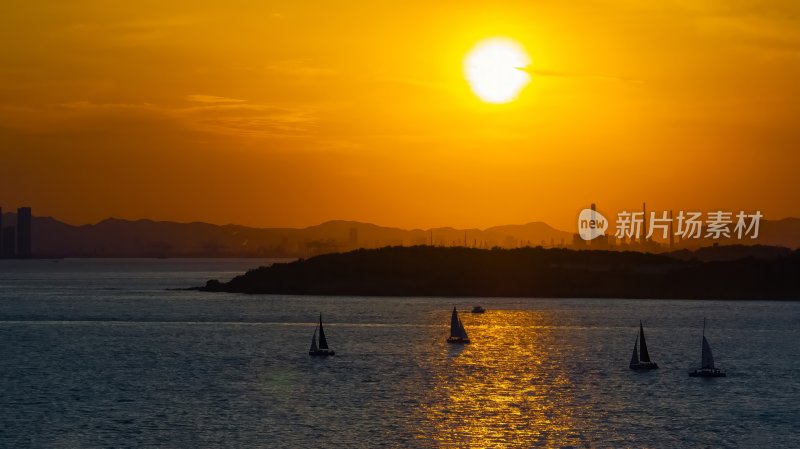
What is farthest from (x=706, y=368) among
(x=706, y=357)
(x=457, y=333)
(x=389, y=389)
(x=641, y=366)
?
(x=457, y=333)

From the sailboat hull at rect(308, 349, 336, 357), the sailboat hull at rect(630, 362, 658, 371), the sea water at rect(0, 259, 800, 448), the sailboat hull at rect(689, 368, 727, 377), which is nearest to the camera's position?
the sea water at rect(0, 259, 800, 448)

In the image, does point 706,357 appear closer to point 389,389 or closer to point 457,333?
point 389,389

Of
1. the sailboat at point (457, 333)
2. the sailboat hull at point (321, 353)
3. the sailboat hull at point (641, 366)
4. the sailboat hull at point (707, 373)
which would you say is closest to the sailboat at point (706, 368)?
the sailboat hull at point (707, 373)

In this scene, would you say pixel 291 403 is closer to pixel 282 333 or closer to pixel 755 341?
pixel 282 333

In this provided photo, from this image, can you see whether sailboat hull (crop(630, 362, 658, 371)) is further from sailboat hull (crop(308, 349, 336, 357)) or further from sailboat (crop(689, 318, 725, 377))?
sailboat hull (crop(308, 349, 336, 357))

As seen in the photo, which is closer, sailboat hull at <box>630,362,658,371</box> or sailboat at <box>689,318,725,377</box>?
sailboat at <box>689,318,725,377</box>

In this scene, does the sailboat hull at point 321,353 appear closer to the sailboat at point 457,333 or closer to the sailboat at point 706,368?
the sailboat at point 457,333

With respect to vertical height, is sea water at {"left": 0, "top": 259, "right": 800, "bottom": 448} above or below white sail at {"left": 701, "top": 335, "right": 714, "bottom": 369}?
below

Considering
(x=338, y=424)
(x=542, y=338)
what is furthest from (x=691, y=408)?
(x=542, y=338)

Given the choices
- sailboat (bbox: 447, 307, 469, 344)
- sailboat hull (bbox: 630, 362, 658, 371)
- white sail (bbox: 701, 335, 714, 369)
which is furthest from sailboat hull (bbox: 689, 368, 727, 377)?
sailboat (bbox: 447, 307, 469, 344)

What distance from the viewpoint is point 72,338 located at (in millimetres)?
146625

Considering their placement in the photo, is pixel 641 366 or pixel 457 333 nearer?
pixel 641 366

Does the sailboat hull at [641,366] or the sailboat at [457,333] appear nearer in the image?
the sailboat hull at [641,366]

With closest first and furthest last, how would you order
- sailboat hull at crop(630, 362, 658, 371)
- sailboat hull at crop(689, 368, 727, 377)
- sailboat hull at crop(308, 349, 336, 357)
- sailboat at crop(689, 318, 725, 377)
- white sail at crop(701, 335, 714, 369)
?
white sail at crop(701, 335, 714, 369) → sailboat at crop(689, 318, 725, 377) → sailboat hull at crop(689, 368, 727, 377) → sailboat hull at crop(630, 362, 658, 371) → sailboat hull at crop(308, 349, 336, 357)
